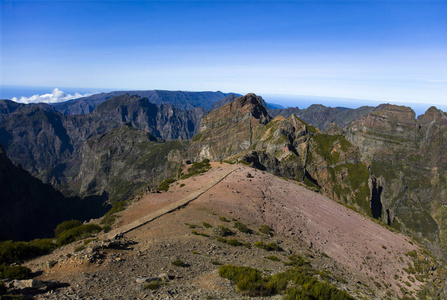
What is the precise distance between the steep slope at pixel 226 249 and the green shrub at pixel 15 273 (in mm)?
1086

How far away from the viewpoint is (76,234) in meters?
26.3

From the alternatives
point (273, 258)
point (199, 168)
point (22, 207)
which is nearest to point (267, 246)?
point (273, 258)

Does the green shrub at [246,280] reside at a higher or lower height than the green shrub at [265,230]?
higher

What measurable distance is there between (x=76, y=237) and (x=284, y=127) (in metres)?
181

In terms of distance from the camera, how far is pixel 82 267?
17078mm

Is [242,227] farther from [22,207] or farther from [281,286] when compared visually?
[22,207]

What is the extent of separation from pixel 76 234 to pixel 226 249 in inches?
670

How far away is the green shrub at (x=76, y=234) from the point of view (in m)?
24.9

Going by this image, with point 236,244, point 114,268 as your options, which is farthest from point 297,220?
point 114,268

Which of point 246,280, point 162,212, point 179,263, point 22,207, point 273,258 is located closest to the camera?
point 246,280

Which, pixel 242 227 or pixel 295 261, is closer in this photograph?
pixel 295 261

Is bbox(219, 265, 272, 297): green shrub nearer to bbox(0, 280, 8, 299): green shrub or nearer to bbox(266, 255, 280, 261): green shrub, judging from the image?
bbox(266, 255, 280, 261): green shrub

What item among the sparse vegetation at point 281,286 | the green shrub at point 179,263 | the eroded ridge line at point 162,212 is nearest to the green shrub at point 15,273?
the eroded ridge line at point 162,212

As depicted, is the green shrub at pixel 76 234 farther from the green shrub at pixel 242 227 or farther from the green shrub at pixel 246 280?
the green shrub at pixel 242 227
